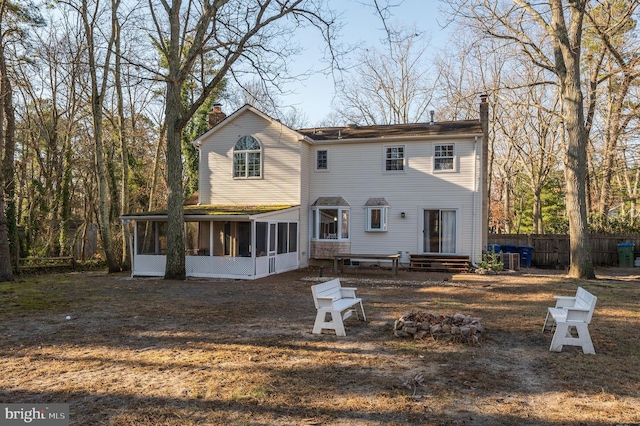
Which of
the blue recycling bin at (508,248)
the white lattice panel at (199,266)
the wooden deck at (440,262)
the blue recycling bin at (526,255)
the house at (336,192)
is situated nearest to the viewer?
the white lattice panel at (199,266)

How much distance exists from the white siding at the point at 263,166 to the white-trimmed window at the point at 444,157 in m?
5.85

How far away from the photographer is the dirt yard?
13.7ft

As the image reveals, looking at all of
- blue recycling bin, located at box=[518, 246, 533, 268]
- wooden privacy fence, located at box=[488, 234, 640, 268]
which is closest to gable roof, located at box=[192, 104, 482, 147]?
blue recycling bin, located at box=[518, 246, 533, 268]

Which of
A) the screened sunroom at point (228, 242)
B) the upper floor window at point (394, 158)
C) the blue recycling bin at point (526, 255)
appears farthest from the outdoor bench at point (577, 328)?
the blue recycling bin at point (526, 255)

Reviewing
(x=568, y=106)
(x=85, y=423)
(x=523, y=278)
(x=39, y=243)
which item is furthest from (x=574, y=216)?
(x=39, y=243)

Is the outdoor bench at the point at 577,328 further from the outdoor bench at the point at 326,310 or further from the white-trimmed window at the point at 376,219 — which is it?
the white-trimmed window at the point at 376,219

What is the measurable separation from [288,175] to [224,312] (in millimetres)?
10770

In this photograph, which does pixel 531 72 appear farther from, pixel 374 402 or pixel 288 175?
pixel 374 402

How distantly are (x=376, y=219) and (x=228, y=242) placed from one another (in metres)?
6.50

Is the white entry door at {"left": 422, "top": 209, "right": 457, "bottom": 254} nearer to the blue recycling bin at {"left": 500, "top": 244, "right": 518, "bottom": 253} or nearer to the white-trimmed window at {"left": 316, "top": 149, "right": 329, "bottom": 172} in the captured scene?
the blue recycling bin at {"left": 500, "top": 244, "right": 518, "bottom": 253}

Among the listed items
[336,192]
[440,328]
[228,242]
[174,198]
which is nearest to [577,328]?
[440,328]

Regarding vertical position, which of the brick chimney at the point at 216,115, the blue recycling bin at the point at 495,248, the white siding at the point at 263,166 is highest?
the brick chimney at the point at 216,115

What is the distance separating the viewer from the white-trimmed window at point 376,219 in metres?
19.5

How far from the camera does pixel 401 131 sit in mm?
20156
